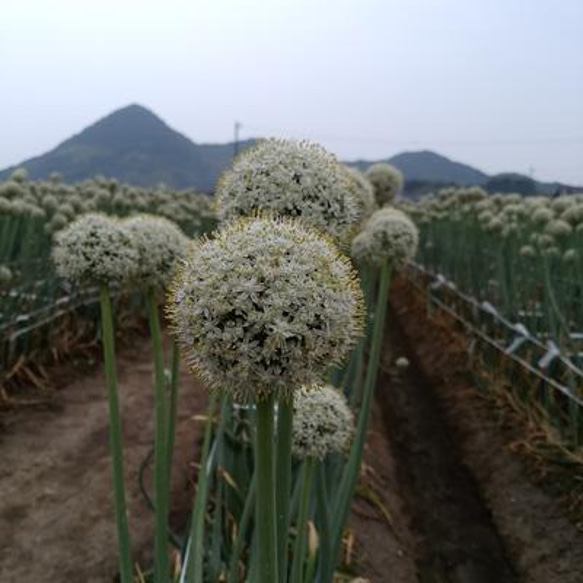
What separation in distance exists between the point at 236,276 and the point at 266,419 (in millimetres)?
237

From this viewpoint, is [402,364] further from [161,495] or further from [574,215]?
[161,495]

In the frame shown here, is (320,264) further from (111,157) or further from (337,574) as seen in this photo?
(111,157)

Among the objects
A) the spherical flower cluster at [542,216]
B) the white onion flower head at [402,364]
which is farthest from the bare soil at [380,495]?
the spherical flower cluster at [542,216]

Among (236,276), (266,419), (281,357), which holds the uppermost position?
(236,276)

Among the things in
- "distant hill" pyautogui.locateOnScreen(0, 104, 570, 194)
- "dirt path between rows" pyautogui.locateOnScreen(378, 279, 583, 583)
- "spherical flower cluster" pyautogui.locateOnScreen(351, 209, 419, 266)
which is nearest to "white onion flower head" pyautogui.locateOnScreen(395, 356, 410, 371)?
"dirt path between rows" pyautogui.locateOnScreen(378, 279, 583, 583)

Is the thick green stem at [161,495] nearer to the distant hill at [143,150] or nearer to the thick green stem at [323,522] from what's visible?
the thick green stem at [323,522]

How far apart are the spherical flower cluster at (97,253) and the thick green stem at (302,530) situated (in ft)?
2.71

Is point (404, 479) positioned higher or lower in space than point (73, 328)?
lower

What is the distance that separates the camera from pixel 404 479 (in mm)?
5137

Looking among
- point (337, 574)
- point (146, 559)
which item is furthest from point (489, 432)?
point (146, 559)

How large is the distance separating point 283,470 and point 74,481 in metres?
3.17

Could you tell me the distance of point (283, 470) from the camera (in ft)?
4.97

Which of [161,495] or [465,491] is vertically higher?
[161,495]

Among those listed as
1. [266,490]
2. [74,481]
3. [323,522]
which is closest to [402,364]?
[74,481]
